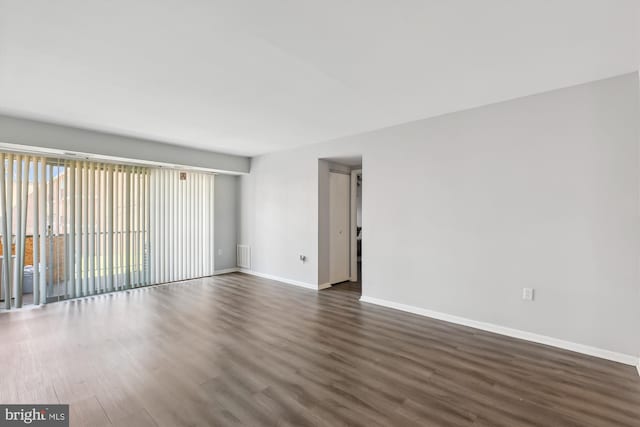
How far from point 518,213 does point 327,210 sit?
3.08 m

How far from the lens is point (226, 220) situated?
6.77 metres

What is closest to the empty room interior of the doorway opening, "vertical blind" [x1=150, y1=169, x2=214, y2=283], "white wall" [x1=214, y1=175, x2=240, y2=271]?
the doorway opening

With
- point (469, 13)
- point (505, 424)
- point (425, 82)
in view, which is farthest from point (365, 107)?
point (505, 424)

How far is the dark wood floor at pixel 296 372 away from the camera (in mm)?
1976

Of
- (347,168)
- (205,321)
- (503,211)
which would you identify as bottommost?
(205,321)

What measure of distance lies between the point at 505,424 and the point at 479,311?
1.76 m

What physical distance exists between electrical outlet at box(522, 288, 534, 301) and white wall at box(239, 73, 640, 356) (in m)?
0.06

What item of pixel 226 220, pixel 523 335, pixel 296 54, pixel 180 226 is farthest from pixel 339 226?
pixel 296 54

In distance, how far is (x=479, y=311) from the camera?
3465 mm

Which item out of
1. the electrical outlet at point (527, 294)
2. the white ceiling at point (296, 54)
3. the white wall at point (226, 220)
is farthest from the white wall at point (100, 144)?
the electrical outlet at point (527, 294)

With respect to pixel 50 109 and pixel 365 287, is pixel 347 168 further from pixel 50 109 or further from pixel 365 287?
pixel 50 109

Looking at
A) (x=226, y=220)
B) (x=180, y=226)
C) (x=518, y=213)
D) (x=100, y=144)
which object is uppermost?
(x=100, y=144)

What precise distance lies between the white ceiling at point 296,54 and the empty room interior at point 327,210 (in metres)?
0.02

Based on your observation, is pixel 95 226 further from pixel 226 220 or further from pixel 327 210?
pixel 327 210
